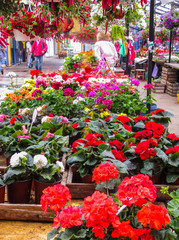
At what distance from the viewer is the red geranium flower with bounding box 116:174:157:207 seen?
1.07 m

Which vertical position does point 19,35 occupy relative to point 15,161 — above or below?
above

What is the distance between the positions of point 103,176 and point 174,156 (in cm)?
84

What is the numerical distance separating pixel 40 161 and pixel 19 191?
25 cm

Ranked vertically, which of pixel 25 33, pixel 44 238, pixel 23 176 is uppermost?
pixel 25 33

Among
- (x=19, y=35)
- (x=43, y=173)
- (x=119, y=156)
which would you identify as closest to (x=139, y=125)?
(x=119, y=156)

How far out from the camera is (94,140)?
6.73ft

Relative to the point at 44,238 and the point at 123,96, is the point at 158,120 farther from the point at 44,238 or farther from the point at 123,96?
the point at 44,238

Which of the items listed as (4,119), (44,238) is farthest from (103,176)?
(4,119)

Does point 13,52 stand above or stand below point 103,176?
above

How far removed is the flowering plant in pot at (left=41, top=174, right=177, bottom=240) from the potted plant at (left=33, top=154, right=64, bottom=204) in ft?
1.95

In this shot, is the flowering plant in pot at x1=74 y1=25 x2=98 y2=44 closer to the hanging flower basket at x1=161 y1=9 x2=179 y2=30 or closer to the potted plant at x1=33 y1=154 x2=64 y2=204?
the hanging flower basket at x1=161 y1=9 x2=179 y2=30

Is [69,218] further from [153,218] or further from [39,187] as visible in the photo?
[39,187]

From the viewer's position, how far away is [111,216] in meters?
1.00

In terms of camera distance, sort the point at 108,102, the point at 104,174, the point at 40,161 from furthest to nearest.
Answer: the point at 108,102, the point at 40,161, the point at 104,174
